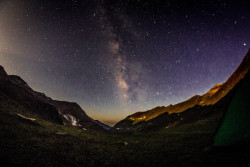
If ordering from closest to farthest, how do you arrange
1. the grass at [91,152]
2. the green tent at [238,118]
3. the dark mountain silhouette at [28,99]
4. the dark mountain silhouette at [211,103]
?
the green tent at [238,118], the grass at [91,152], the dark mountain silhouette at [28,99], the dark mountain silhouette at [211,103]

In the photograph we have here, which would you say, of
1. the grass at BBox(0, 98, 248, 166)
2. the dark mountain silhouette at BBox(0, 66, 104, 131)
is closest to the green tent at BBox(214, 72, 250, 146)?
the grass at BBox(0, 98, 248, 166)

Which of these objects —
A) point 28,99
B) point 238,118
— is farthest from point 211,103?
point 28,99

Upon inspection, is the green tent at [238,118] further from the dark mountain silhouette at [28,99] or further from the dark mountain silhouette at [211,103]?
the dark mountain silhouette at [28,99]

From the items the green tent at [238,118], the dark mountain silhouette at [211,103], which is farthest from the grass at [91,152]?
the dark mountain silhouette at [211,103]

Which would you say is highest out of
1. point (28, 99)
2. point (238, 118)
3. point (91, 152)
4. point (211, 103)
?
point (211, 103)

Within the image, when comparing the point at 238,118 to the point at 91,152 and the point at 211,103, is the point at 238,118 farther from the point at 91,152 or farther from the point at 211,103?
the point at 211,103

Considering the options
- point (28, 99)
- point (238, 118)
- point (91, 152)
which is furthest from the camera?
point (28, 99)

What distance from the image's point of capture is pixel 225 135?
316 inches

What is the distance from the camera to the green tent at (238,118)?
275 inches

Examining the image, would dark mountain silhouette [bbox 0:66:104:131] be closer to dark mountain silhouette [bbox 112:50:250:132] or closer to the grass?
the grass

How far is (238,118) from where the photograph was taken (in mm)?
7418

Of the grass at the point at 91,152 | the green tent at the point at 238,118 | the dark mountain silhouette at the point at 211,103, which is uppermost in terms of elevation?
the dark mountain silhouette at the point at 211,103

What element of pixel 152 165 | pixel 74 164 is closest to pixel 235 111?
pixel 152 165

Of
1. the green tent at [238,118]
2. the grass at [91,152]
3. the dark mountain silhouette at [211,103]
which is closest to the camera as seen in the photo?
the green tent at [238,118]
